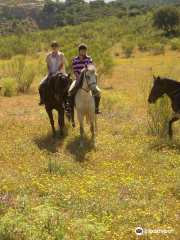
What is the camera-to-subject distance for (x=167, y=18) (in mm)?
45844

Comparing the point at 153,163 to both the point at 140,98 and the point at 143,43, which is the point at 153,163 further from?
the point at 143,43

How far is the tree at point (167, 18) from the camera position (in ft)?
149

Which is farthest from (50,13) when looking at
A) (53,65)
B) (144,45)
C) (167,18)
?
(53,65)

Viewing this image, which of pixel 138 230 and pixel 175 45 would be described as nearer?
pixel 138 230

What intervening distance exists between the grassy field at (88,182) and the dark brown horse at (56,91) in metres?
0.94

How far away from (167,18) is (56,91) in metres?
43.5

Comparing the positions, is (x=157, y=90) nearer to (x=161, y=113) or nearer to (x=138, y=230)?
(x=161, y=113)

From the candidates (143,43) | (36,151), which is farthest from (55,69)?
(143,43)

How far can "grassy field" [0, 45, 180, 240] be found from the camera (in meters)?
4.12

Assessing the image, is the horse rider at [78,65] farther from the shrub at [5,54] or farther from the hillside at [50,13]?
the hillside at [50,13]

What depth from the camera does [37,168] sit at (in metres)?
6.21

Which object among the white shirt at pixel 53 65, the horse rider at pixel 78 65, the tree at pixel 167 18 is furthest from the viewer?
the tree at pixel 167 18

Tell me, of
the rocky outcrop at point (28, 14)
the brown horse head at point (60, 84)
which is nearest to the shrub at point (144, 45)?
the brown horse head at point (60, 84)

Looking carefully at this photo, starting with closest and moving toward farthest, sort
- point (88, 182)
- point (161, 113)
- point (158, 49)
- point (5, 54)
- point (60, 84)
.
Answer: point (88, 182) → point (60, 84) → point (161, 113) → point (5, 54) → point (158, 49)
